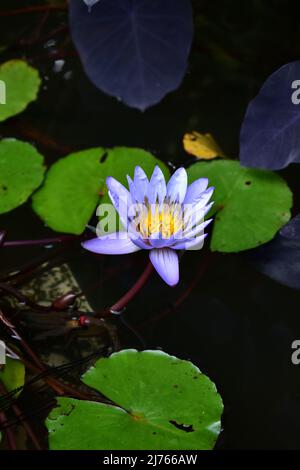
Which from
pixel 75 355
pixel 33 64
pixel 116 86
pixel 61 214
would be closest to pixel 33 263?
pixel 61 214

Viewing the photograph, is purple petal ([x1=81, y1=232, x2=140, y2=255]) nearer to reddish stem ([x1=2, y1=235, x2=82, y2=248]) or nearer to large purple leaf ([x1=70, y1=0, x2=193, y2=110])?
reddish stem ([x1=2, y1=235, x2=82, y2=248])

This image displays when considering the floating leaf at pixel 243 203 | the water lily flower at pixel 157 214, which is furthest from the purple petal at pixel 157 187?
the floating leaf at pixel 243 203

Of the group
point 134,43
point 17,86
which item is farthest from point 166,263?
point 17,86

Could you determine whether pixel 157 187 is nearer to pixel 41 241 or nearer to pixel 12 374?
pixel 41 241

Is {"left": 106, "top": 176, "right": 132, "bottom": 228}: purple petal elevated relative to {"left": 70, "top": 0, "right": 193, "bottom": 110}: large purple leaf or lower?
lower

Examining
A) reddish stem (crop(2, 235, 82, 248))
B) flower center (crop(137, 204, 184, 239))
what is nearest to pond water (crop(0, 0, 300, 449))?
reddish stem (crop(2, 235, 82, 248))

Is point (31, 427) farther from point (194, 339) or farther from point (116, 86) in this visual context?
point (116, 86)
